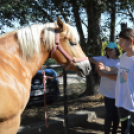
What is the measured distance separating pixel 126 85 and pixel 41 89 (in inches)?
92.3

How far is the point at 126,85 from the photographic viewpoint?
188 centimetres

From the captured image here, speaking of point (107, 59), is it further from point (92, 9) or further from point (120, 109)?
point (92, 9)

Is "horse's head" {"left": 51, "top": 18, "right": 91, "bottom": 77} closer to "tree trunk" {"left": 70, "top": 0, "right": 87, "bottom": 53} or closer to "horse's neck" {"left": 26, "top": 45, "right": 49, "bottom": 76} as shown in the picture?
"horse's neck" {"left": 26, "top": 45, "right": 49, "bottom": 76}

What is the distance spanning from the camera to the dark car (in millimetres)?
3604

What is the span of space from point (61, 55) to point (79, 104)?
257 cm

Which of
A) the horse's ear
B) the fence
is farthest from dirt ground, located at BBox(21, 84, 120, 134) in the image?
the horse's ear

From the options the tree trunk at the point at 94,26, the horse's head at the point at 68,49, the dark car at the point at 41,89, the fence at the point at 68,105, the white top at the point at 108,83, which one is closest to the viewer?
the horse's head at the point at 68,49

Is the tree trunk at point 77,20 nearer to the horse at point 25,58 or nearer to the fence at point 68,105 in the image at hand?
the fence at point 68,105

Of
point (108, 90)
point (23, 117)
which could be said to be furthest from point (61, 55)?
point (23, 117)

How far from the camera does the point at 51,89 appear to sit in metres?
3.97

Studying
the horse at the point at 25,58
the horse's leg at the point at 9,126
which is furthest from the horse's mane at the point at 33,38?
the horse's leg at the point at 9,126

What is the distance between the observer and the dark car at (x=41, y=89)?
360 cm

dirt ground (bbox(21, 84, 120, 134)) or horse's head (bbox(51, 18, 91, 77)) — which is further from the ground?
horse's head (bbox(51, 18, 91, 77))

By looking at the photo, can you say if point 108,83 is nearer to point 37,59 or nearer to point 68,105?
point 37,59
